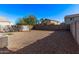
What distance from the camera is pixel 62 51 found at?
12.8 metres

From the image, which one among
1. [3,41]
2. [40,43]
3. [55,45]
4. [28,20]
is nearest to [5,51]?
[3,41]

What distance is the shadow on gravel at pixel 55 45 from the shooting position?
1278 cm

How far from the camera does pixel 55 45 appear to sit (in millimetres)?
12898

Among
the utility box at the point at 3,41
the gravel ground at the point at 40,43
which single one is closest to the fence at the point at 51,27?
the gravel ground at the point at 40,43

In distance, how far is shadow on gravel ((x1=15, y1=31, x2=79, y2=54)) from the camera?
12781 millimetres

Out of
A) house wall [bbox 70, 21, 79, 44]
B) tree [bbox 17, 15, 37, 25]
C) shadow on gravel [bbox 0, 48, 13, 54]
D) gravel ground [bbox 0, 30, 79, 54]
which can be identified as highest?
tree [bbox 17, 15, 37, 25]

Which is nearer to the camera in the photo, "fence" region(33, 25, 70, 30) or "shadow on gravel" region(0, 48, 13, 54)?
"shadow on gravel" region(0, 48, 13, 54)

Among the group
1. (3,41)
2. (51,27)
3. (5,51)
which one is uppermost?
(51,27)

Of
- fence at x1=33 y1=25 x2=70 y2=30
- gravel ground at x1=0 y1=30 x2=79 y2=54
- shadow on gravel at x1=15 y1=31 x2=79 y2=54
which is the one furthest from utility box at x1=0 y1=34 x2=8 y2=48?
fence at x1=33 y1=25 x2=70 y2=30

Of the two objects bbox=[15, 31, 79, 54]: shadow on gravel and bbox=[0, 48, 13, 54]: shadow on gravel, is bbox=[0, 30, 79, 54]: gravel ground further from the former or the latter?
bbox=[0, 48, 13, 54]: shadow on gravel

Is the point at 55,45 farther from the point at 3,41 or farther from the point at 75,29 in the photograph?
the point at 3,41
